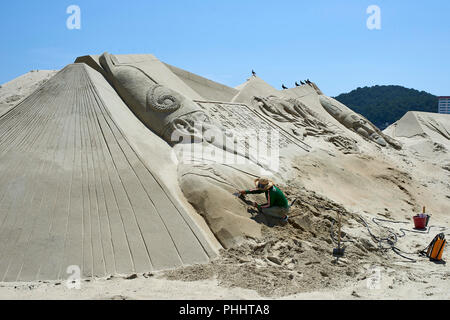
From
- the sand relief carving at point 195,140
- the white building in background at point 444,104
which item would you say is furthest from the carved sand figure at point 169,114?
the white building in background at point 444,104

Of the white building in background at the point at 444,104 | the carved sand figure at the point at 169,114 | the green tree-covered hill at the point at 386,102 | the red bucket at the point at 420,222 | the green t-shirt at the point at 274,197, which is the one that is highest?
the green tree-covered hill at the point at 386,102

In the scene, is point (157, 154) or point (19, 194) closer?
point (19, 194)

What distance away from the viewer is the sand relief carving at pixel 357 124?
11234 mm

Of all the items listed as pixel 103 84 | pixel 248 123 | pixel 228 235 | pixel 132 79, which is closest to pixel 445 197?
pixel 248 123

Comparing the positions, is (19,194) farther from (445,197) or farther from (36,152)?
(445,197)

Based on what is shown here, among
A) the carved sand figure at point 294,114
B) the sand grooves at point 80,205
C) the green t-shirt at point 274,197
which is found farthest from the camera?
the carved sand figure at point 294,114

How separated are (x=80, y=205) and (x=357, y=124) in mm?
9037

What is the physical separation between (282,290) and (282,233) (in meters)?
1.19

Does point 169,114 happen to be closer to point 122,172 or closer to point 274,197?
point 122,172

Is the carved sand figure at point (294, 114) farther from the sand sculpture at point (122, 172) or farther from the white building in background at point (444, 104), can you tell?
the white building in background at point (444, 104)

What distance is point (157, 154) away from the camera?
6117 mm

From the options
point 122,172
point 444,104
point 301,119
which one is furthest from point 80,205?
point 444,104

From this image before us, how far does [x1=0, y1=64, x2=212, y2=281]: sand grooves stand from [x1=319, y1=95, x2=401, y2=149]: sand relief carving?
7.79 metres

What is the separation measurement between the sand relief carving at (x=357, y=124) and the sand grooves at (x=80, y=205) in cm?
779
